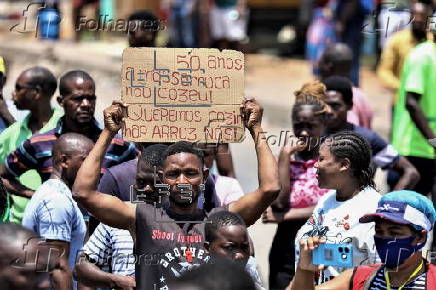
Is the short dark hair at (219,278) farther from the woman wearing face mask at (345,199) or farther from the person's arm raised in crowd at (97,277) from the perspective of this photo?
the person's arm raised in crowd at (97,277)

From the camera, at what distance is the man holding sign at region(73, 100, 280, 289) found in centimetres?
533

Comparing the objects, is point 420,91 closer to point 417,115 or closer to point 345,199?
point 417,115

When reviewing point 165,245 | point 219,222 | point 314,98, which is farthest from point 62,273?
point 314,98

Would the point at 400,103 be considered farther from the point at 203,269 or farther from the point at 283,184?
the point at 203,269

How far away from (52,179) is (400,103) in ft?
10.8

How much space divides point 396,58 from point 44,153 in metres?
4.04

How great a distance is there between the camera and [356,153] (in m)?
6.01

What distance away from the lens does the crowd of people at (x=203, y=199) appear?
5082 millimetres

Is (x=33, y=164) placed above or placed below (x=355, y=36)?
below

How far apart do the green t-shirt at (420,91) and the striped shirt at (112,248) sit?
2961mm

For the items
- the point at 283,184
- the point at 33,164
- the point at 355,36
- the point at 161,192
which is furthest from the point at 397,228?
the point at 355,36

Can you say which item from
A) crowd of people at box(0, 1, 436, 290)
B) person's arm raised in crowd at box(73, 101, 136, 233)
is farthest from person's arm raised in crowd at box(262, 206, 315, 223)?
person's arm raised in crowd at box(73, 101, 136, 233)

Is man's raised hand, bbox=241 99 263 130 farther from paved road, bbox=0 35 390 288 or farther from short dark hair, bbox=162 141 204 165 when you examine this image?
paved road, bbox=0 35 390 288

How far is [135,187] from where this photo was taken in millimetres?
5922
